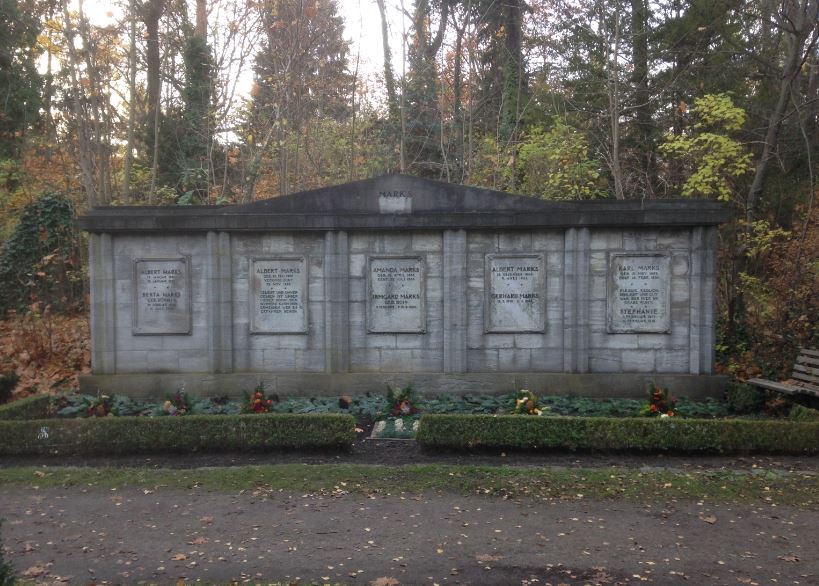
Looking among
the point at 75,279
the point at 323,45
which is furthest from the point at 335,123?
the point at 75,279

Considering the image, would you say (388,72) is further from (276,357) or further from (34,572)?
(34,572)

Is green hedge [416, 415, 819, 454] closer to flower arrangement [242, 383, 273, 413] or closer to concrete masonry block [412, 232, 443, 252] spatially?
flower arrangement [242, 383, 273, 413]

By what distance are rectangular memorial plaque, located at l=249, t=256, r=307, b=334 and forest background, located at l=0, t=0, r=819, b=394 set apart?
521 cm

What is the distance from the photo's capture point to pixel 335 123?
25828 millimetres

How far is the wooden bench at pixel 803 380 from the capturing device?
1048 centimetres

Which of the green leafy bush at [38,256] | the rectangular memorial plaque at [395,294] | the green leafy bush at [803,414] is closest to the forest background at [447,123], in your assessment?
the green leafy bush at [38,256]

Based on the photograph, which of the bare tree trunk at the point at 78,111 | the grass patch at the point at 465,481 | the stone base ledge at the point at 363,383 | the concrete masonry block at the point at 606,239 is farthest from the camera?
the bare tree trunk at the point at 78,111

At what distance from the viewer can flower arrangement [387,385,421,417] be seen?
34.5 ft

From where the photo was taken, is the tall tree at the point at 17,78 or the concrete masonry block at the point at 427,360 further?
the tall tree at the point at 17,78

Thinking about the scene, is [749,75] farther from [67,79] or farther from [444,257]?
[67,79]

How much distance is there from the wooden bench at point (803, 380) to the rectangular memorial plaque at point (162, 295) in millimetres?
10339

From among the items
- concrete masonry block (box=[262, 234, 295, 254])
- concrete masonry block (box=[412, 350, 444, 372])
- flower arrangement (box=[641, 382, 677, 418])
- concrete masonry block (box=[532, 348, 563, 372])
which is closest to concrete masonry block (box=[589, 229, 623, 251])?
concrete masonry block (box=[532, 348, 563, 372])

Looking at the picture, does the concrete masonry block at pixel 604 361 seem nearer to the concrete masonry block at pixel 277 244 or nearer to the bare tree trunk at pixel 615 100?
the concrete masonry block at pixel 277 244

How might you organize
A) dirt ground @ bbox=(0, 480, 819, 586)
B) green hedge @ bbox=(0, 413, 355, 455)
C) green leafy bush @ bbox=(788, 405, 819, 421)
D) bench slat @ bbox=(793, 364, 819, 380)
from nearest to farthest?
dirt ground @ bbox=(0, 480, 819, 586)
green hedge @ bbox=(0, 413, 355, 455)
green leafy bush @ bbox=(788, 405, 819, 421)
bench slat @ bbox=(793, 364, 819, 380)
